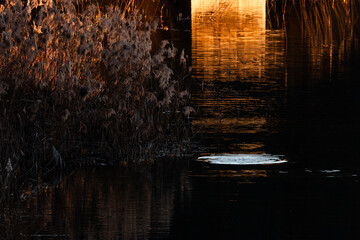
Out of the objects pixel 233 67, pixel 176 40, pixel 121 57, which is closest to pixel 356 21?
pixel 176 40

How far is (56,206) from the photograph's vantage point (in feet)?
30.1

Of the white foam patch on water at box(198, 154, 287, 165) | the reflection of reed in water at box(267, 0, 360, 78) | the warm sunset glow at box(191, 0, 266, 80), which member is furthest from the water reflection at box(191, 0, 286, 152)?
the reflection of reed in water at box(267, 0, 360, 78)

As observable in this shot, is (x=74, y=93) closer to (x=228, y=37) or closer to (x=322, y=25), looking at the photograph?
(x=228, y=37)

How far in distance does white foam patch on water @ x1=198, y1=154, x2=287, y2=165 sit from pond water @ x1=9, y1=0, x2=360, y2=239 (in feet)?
0.06

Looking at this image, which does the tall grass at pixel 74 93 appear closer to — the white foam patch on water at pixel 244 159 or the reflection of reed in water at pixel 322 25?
the white foam patch on water at pixel 244 159

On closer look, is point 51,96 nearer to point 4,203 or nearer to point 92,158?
point 92,158

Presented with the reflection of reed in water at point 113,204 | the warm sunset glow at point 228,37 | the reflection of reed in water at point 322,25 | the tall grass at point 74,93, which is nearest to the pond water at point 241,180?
the reflection of reed in water at point 113,204

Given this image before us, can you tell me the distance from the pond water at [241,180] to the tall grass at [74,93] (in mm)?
496

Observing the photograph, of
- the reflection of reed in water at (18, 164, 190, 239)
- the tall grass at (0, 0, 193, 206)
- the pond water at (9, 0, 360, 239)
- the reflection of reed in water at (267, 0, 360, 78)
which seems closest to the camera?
the reflection of reed in water at (18, 164, 190, 239)

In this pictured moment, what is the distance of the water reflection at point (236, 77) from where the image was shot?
13.4 m

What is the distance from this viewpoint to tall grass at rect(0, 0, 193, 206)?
1110 cm

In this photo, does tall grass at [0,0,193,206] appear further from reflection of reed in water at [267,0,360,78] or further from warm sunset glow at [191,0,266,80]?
reflection of reed in water at [267,0,360,78]

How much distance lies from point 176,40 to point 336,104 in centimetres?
944

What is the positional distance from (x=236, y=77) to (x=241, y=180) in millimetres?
7990
